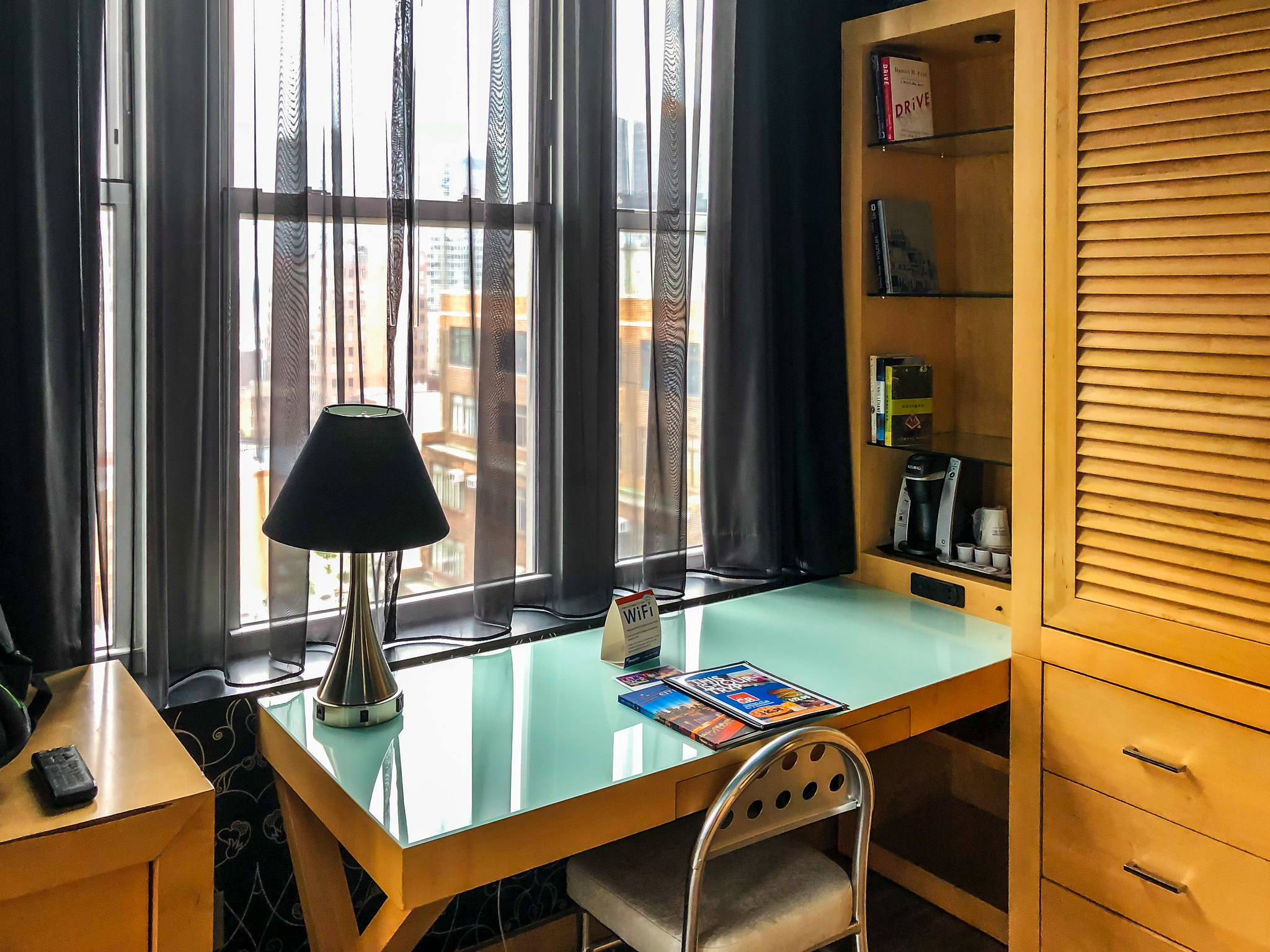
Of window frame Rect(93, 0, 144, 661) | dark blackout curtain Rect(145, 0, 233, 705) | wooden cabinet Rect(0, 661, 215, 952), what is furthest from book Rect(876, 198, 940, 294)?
wooden cabinet Rect(0, 661, 215, 952)

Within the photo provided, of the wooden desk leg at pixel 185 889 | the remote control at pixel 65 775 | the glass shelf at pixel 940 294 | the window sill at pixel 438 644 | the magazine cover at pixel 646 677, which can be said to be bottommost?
the wooden desk leg at pixel 185 889

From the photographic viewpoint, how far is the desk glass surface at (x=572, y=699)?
1438 millimetres

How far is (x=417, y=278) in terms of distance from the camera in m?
1.97

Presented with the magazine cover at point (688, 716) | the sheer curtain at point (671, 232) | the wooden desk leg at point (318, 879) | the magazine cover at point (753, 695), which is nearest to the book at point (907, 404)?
the sheer curtain at point (671, 232)

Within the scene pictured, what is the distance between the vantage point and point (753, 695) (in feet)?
5.80

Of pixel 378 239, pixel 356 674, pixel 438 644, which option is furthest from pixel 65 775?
pixel 378 239

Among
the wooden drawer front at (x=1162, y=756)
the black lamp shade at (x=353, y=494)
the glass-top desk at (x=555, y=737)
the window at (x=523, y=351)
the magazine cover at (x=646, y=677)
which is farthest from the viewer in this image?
the window at (x=523, y=351)

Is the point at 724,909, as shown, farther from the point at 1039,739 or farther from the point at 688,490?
the point at 688,490

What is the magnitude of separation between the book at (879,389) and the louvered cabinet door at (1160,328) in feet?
1.80

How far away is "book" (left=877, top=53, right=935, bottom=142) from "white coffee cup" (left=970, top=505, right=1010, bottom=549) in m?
0.88

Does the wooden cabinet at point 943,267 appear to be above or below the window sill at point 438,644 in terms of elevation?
above

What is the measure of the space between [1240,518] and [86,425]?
185 centimetres

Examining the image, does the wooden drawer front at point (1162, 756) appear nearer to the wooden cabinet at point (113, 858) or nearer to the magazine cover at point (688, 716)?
the magazine cover at point (688, 716)

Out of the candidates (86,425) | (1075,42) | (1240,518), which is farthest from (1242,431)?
(86,425)
